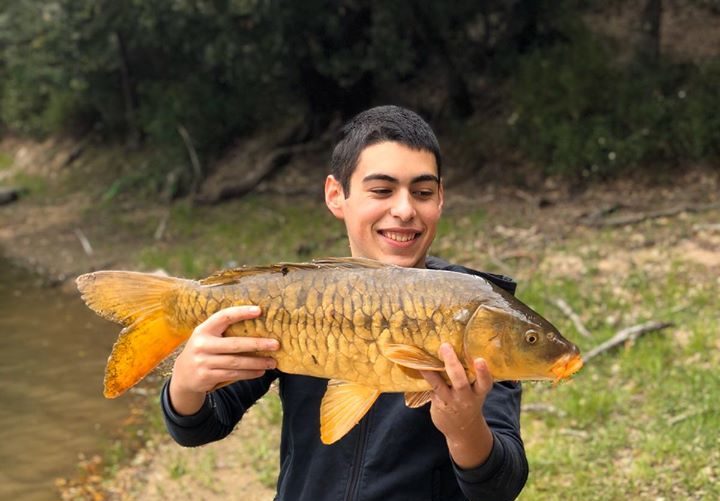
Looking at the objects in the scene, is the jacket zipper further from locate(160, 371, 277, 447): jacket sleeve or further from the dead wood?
the dead wood

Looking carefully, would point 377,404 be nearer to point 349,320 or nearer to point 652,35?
point 349,320

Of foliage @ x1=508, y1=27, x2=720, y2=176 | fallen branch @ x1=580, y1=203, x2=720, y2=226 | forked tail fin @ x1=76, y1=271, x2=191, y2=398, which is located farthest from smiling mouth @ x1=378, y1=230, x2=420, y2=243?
foliage @ x1=508, y1=27, x2=720, y2=176

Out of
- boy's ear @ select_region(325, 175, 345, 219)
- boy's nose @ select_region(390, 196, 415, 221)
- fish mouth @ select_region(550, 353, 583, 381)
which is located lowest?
fish mouth @ select_region(550, 353, 583, 381)

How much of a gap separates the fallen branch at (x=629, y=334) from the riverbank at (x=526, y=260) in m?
0.10

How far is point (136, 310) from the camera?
1830 mm

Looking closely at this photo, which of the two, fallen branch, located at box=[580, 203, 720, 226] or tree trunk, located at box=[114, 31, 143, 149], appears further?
tree trunk, located at box=[114, 31, 143, 149]

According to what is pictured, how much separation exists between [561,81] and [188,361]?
354 inches

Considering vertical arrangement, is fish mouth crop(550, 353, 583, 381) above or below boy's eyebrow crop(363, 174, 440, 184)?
below

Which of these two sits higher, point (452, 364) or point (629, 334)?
point (629, 334)

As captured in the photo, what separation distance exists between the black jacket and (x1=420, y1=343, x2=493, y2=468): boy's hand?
0.13m

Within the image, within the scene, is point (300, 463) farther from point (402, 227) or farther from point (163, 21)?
point (163, 21)

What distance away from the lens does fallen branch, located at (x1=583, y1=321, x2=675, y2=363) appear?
537 centimetres

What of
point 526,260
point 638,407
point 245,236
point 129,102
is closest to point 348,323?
point 638,407

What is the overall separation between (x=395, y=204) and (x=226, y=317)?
0.55 meters
